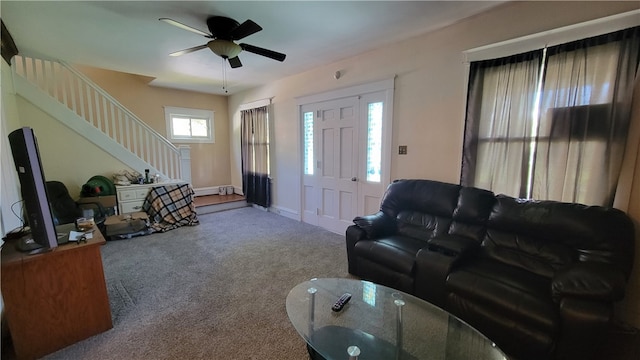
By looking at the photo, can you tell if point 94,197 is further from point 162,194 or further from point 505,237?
point 505,237

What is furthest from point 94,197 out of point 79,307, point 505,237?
point 505,237

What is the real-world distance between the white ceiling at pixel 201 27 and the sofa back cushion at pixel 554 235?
6.24 feet

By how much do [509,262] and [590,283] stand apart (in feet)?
1.99

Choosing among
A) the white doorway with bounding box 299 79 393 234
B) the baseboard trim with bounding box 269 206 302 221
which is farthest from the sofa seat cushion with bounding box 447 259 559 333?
the baseboard trim with bounding box 269 206 302 221

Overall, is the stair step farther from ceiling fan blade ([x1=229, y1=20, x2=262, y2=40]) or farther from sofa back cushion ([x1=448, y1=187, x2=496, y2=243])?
sofa back cushion ([x1=448, y1=187, x2=496, y2=243])

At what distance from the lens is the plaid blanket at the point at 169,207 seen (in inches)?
174

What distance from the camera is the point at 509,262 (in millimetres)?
2160

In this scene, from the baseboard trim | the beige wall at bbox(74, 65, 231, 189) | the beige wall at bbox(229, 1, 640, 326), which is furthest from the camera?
the beige wall at bbox(74, 65, 231, 189)

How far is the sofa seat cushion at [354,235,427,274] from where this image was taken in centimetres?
230

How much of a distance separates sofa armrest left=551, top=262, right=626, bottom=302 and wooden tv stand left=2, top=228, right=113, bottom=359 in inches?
124

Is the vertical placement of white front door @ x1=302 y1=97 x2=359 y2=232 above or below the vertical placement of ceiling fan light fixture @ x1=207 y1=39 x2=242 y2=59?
below

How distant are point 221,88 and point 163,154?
75.6 inches

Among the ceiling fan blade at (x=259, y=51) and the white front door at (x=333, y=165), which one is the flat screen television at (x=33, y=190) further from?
the white front door at (x=333, y=165)

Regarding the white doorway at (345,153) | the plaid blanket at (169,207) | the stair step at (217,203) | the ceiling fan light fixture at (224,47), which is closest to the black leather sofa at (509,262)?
the white doorway at (345,153)
